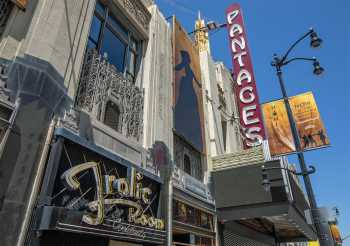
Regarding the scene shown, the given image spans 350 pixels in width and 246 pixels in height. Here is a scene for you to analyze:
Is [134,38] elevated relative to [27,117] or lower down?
elevated

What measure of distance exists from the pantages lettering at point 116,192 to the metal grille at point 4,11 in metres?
3.89

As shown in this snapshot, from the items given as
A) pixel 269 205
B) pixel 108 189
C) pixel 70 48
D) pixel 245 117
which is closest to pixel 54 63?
pixel 70 48

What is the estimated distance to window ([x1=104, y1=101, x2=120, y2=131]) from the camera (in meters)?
8.90

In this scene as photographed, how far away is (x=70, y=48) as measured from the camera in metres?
7.47

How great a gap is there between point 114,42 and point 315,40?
26.9ft

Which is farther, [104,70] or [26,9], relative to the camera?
[104,70]

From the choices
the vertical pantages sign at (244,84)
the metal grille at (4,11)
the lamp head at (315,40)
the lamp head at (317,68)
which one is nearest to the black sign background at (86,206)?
the metal grille at (4,11)

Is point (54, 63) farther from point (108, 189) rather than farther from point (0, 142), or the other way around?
point (108, 189)

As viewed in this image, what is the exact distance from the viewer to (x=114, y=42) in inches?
418

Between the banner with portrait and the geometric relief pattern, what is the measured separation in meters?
2.84

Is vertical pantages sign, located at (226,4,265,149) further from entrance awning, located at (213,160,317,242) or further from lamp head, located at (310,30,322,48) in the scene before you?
lamp head, located at (310,30,322,48)

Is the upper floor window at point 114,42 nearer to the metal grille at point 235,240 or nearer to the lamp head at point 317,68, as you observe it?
the lamp head at point 317,68

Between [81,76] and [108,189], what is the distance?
140 inches

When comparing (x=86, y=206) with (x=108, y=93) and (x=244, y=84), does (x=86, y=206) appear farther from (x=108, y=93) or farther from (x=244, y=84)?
(x=244, y=84)
